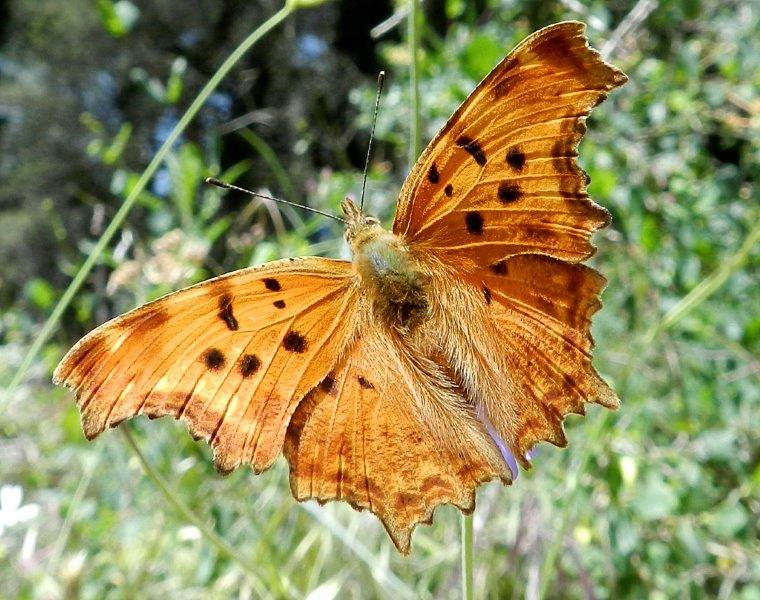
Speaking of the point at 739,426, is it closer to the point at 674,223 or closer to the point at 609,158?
the point at 674,223

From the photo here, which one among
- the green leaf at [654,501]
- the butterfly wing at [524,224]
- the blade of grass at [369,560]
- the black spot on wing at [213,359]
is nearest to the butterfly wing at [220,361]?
the black spot on wing at [213,359]

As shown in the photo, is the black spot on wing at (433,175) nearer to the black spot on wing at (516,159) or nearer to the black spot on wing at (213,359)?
the black spot on wing at (516,159)

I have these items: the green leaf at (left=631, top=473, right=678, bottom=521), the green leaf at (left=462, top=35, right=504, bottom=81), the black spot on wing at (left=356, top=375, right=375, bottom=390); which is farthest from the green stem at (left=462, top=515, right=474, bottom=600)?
the green leaf at (left=462, top=35, right=504, bottom=81)

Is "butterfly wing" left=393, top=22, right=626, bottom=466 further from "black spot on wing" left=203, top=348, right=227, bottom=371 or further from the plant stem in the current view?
"black spot on wing" left=203, top=348, right=227, bottom=371

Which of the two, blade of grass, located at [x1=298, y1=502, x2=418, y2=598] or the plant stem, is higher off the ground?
the plant stem

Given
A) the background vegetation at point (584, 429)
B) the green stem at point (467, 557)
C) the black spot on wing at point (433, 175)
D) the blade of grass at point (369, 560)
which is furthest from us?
the background vegetation at point (584, 429)

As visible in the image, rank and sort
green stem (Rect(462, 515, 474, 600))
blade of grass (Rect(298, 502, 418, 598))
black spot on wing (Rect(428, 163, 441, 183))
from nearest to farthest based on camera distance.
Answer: green stem (Rect(462, 515, 474, 600)) → black spot on wing (Rect(428, 163, 441, 183)) → blade of grass (Rect(298, 502, 418, 598))
